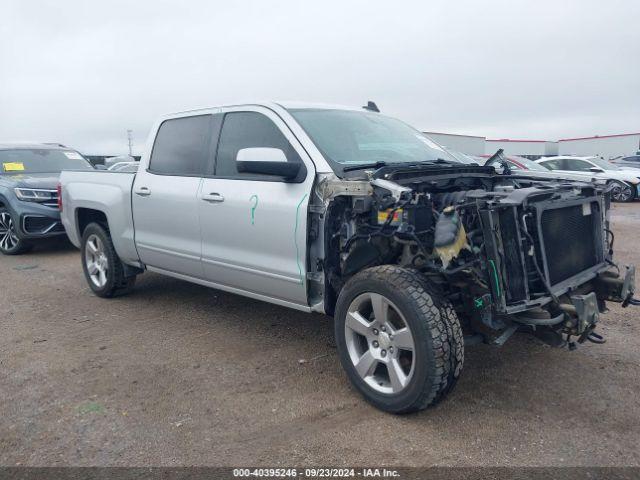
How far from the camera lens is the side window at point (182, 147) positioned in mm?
4867

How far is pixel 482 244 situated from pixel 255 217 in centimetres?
172

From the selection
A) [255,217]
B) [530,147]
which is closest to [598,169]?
[255,217]

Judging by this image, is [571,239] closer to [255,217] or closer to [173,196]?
[255,217]

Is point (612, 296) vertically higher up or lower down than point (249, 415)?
higher up

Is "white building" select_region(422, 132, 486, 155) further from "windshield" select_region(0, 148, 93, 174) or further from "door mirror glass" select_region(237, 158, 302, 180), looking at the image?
"door mirror glass" select_region(237, 158, 302, 180)

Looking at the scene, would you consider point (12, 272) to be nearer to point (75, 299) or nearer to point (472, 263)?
point (75, 299)

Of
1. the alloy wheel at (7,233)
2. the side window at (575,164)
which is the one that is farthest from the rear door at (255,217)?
the side window at (575,164)

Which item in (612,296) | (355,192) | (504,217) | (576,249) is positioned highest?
(355,192)

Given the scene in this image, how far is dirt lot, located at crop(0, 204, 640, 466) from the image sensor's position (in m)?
3.02

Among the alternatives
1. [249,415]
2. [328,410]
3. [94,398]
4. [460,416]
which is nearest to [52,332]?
[94,398]

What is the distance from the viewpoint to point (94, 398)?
3709 mm

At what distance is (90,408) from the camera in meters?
3.57

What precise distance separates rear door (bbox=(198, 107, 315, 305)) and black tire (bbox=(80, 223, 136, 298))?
5.31 ft

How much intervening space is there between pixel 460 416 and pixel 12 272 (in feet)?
22.1
